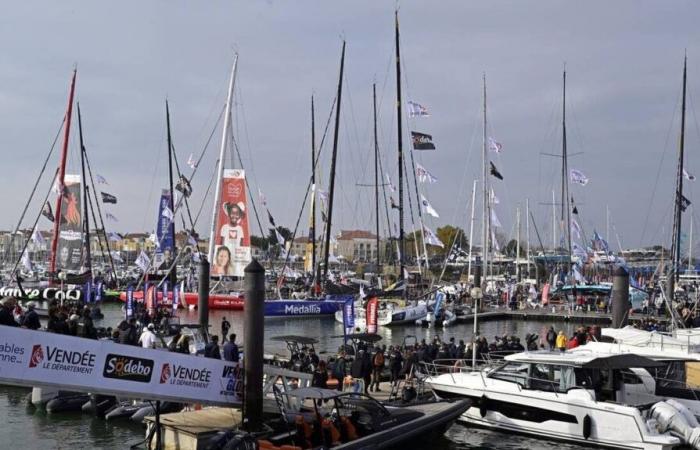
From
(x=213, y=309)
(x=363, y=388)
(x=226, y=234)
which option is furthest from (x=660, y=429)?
(x=213, y=309)

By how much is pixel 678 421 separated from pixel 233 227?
30.1 meters

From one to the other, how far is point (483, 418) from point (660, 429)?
16.7ft

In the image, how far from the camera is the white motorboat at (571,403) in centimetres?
2044

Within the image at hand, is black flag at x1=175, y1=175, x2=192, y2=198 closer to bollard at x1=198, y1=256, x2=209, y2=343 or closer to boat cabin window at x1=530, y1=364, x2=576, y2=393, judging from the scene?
bollard at x1=198, y1=256, x2=209, y2=343

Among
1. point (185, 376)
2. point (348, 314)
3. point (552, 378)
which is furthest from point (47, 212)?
point (552, 378)

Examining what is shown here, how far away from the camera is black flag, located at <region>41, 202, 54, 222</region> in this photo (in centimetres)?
5866

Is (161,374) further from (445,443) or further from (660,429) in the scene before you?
(660,429)

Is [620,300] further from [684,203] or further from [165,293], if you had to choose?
[165,293]

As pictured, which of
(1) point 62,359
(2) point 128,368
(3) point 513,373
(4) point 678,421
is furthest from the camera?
(3) point 513,373

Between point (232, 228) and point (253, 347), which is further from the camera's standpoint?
point (232, 228)

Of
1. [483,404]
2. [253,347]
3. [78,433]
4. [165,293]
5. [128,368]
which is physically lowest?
[78,433]

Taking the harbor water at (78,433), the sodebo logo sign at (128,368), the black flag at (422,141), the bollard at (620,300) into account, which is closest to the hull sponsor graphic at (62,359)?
the sodebo logo sign at (128,368)

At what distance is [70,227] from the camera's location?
56.9 m

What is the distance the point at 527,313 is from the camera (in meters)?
64.2
